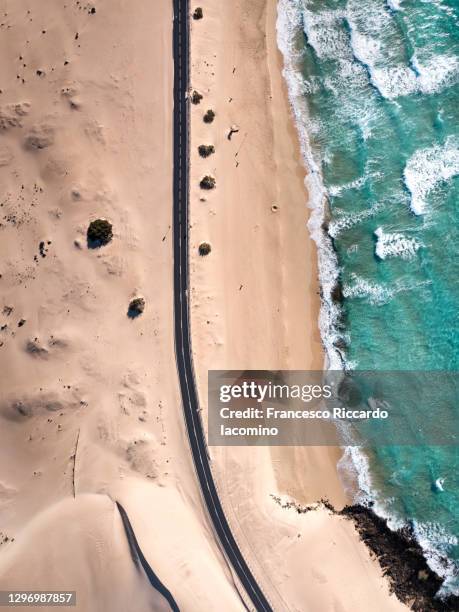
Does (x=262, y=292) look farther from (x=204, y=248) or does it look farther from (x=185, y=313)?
(x=185, y=313)

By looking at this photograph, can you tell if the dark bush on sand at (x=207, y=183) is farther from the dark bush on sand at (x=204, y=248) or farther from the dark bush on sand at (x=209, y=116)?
the dark bush on sand at (x=209, y=116)

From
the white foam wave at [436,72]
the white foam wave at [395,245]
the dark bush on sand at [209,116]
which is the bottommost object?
the white foam wave at [395,245]

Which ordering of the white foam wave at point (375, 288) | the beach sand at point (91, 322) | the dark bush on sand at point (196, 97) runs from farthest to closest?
the dark bush on sand at point (196, 97) → the white foam wave at point (375, 288) → the beach sand at point (91, 322)

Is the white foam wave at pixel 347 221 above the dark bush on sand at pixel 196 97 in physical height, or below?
below
